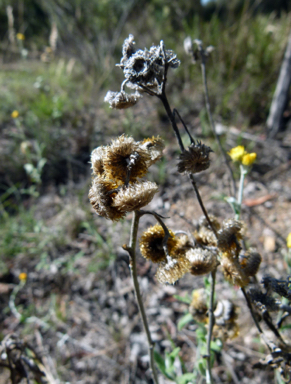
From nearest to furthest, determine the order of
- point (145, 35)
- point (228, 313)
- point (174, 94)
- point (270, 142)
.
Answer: point (228, 313) → point (270, 142) → point (174, 94) → point (145, 35)

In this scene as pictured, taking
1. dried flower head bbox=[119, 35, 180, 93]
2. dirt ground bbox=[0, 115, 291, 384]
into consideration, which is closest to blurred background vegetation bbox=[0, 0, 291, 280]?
dirt ground bbox=[0, 115, 291, 384]

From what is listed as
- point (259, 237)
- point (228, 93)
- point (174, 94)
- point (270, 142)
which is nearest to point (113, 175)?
point (259, 237)

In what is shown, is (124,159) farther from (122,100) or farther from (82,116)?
(82,116)

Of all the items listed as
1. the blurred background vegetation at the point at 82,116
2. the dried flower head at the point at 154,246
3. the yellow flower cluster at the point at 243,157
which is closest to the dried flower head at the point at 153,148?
the dried flower head at the point at 154,246

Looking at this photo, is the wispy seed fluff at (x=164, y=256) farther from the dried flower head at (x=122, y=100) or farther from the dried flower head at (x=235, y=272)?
the dried flower head at (x=122, y=100)

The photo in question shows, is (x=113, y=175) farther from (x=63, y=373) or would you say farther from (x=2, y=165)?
(x=2, y=165)

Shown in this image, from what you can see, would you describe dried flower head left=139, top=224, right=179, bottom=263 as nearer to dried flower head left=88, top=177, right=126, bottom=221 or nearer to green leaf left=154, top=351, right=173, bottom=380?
dried flower head left=88, top=177, right=126, bottom=221

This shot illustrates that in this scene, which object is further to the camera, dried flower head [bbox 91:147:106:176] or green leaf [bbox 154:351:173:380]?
green leaf [bbox 154:351:173:380]

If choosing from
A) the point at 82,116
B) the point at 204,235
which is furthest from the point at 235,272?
the point at 82,116
